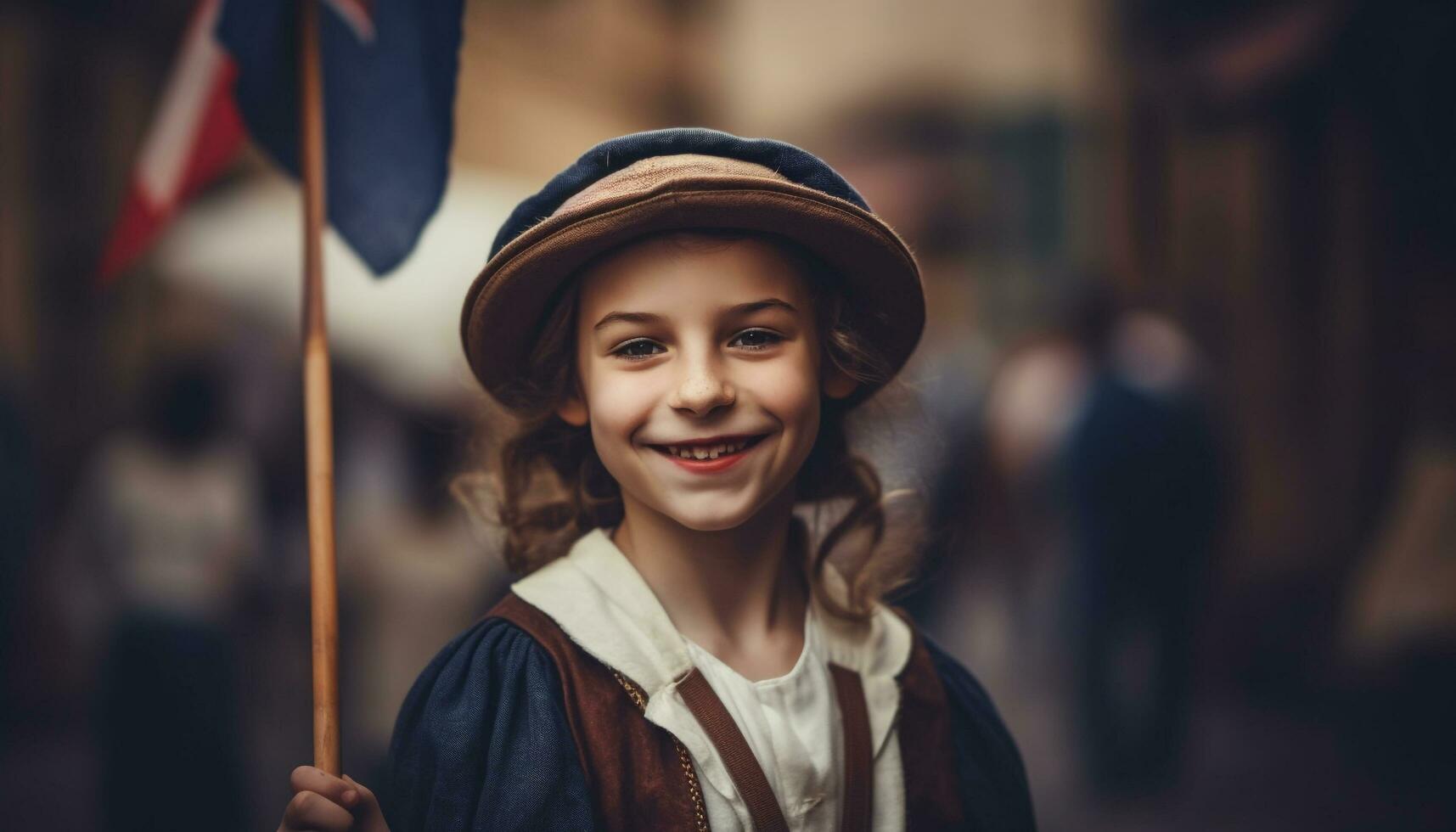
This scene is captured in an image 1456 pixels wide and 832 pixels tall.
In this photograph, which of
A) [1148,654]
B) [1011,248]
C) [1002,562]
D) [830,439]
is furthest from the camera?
[1011,248]

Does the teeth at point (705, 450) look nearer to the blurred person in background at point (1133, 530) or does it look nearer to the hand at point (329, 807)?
the hand at point (329, 807)

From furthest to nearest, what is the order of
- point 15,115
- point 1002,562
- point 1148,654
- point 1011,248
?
point 1011,248
point 1002,562
point 15,115
point 1148,654

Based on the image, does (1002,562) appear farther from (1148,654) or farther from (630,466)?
(630,466)

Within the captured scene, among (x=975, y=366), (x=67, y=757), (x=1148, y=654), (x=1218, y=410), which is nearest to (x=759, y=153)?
(x=1148, y=654)

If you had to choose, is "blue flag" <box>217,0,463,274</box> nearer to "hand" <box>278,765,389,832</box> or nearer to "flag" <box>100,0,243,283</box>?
"flag" <box>100,0,243,283</box>

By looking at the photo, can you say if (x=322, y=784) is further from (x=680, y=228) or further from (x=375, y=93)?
(x=375, y=93)

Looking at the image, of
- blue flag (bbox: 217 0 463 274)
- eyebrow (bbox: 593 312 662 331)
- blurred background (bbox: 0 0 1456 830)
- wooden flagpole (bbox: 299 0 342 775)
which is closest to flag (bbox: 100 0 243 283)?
blue flag (bbox: 217 0 463 274)

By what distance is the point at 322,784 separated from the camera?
1.30 meters

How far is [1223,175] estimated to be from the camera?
23.1ft

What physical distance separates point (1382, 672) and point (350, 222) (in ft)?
17.5

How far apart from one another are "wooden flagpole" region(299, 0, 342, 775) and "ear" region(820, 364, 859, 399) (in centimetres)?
71

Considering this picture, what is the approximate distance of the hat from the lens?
1.32 meters

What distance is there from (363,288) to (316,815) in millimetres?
4137

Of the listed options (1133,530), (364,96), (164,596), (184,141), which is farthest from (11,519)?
(1133,530)
